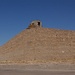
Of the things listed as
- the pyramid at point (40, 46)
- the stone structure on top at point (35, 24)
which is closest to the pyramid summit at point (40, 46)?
the pyramid at point (40, 46)

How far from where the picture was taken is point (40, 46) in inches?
1797

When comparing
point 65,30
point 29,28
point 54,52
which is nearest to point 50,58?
point 54,52

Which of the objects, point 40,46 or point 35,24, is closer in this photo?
point 40,46

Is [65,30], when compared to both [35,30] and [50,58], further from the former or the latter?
[50,58]

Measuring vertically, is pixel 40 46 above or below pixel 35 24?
below

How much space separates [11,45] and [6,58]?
6.49 m

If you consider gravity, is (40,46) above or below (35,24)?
below

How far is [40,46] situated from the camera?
4566cm

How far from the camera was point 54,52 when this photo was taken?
43.3 meters

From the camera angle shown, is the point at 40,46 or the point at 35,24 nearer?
the point at 40,46

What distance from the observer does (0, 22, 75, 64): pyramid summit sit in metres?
42.2

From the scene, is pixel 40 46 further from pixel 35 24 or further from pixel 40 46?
pixel 35 24

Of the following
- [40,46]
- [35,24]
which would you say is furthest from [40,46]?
[35,24]

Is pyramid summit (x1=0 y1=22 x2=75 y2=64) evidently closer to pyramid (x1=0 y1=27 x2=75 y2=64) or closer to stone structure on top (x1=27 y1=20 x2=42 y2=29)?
pyramid (x1=0 y1=27 x2=75 y2=64)
